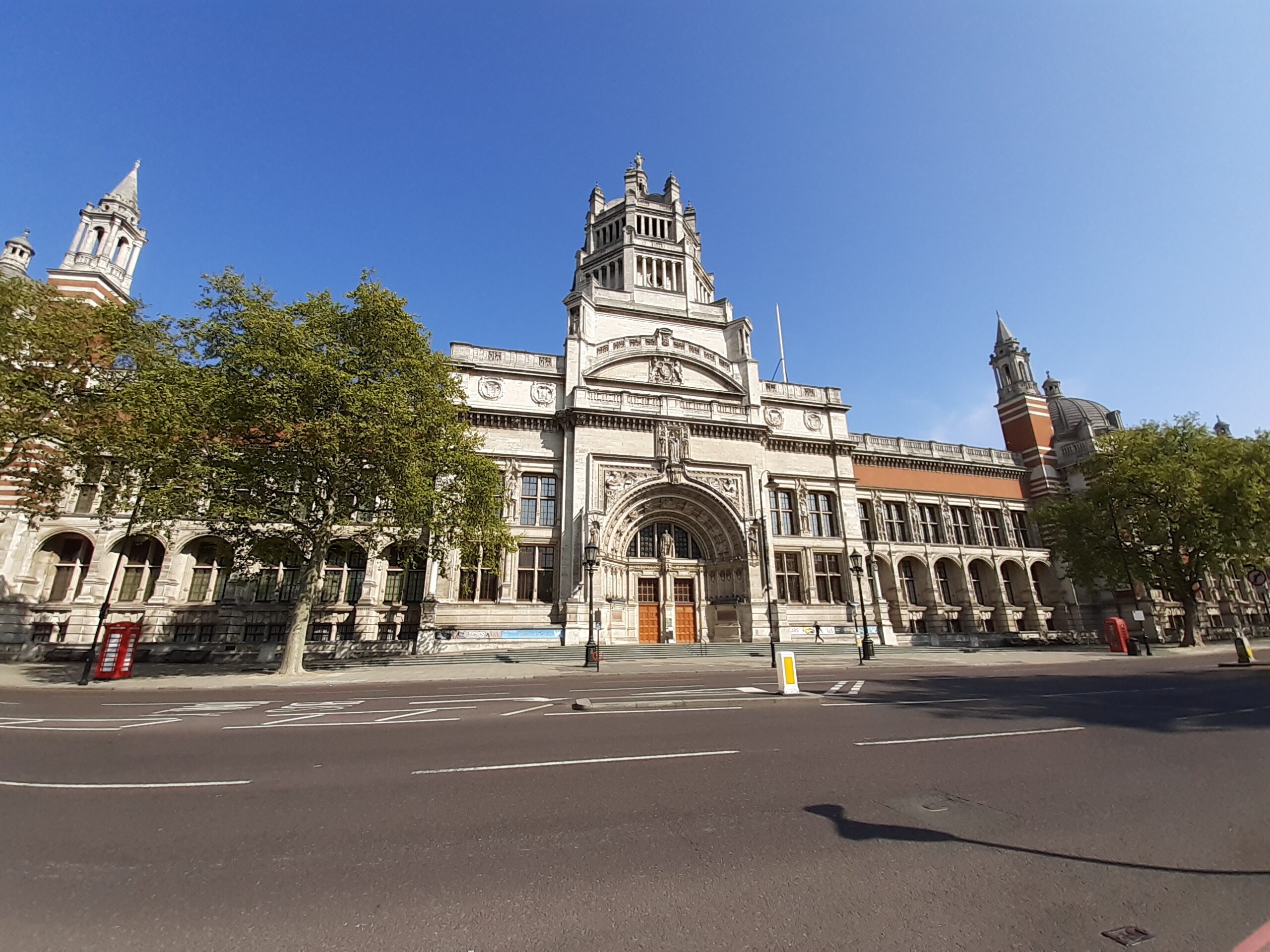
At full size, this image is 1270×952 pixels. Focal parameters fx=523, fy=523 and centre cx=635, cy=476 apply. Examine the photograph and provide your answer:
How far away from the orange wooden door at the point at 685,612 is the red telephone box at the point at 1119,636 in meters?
21.8

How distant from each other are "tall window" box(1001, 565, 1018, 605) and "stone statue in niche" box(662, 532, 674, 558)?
26482 mm

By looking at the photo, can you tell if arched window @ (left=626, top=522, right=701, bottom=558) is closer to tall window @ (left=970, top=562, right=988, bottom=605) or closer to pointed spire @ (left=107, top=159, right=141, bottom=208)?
tall window @ (left=970, top=562, right=988, bottom=605)

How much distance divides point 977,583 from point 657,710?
39865 mm

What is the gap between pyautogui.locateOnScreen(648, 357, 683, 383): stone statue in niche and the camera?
35.9 m

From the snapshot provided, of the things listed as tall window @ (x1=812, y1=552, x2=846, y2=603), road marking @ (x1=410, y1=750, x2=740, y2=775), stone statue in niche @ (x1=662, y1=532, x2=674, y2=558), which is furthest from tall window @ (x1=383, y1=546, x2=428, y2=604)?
tall window @ (x1=812, y1=552, x2=846, y2=603)

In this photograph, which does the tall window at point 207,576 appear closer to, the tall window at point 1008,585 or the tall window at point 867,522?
the tall window at point 867,522

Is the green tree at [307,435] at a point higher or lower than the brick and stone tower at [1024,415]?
lower

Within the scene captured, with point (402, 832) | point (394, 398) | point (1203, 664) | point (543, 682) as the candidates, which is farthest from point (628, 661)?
point (1203, 664)

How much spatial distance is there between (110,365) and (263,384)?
8.25 meters

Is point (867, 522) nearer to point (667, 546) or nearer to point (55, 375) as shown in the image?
point (667, 546)

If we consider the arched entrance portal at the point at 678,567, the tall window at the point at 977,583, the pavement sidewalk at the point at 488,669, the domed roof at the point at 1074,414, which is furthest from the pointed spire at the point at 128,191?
the domed roof at the point at 1074,414

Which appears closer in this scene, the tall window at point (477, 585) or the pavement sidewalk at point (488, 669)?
the pavement sidewalk at point (488, 669)

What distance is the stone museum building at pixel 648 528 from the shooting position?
2786cm

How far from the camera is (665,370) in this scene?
3622 cm
